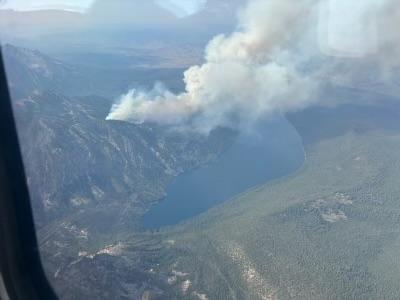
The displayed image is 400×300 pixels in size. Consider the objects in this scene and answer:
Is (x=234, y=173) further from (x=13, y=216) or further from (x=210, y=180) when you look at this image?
(x=13, y=216)

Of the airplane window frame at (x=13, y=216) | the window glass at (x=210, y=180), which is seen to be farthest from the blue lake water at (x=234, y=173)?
the airplane window frame at (x=13, y=216)

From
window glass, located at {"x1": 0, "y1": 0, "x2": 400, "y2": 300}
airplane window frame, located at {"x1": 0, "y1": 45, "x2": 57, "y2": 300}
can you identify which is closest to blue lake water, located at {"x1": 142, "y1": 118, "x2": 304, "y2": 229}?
window glass, located at {"x1": 0, "y1": 0, "x2": 400, "y2": 300}

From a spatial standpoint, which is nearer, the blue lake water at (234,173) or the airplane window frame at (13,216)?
the airplane window frame at (13,216)

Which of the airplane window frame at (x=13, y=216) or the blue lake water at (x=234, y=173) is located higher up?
the airplane window frame at (x=13, y=216)

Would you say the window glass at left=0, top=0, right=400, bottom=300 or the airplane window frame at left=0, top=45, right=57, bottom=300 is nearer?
the airplane window frame at left=0, top=45, right=57, bottom=300

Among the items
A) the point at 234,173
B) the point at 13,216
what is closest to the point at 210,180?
the point at 234,173

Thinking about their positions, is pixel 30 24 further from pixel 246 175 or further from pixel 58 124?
pixel 246 175

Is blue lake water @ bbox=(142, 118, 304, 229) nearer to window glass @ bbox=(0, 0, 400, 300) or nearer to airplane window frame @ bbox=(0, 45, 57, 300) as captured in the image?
window glass @ bbox=(0, 0, 400, 300)

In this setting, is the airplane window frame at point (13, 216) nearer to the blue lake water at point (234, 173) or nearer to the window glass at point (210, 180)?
the window glass at point (210, 180)
